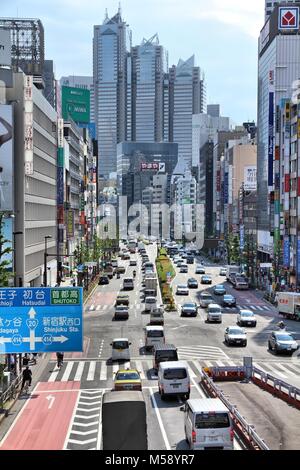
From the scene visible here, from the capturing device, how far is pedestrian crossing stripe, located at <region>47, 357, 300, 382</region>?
4031 cm

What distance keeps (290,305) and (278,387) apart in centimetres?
3522

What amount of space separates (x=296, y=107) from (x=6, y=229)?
149ft

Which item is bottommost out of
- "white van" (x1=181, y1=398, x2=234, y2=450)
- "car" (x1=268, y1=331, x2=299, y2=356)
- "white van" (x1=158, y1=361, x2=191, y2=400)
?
"car" (x1=268, y1=331, x2=299, y2=356)

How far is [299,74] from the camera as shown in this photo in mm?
129750

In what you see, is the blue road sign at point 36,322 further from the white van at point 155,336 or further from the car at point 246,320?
the car at point 246,320

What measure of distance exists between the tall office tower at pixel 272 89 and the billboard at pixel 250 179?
19.1 meters

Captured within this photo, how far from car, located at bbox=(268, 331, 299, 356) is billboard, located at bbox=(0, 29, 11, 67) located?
131 ft

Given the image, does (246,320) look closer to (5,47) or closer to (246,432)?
(5,47)

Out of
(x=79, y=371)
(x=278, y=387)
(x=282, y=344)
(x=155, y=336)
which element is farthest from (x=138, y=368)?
(x=278, y=387)

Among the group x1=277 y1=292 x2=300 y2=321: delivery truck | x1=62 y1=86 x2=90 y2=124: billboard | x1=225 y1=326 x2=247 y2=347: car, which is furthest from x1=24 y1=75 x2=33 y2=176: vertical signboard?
x1=62 y1=86 x2=90 y2=124: billboard

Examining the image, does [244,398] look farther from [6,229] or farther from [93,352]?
[6,229]

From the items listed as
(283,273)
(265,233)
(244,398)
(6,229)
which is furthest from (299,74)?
(244,398)

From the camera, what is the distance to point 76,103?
15700 centimetres

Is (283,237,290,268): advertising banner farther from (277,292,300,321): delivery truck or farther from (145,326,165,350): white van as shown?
(145,326,165,350): white van
